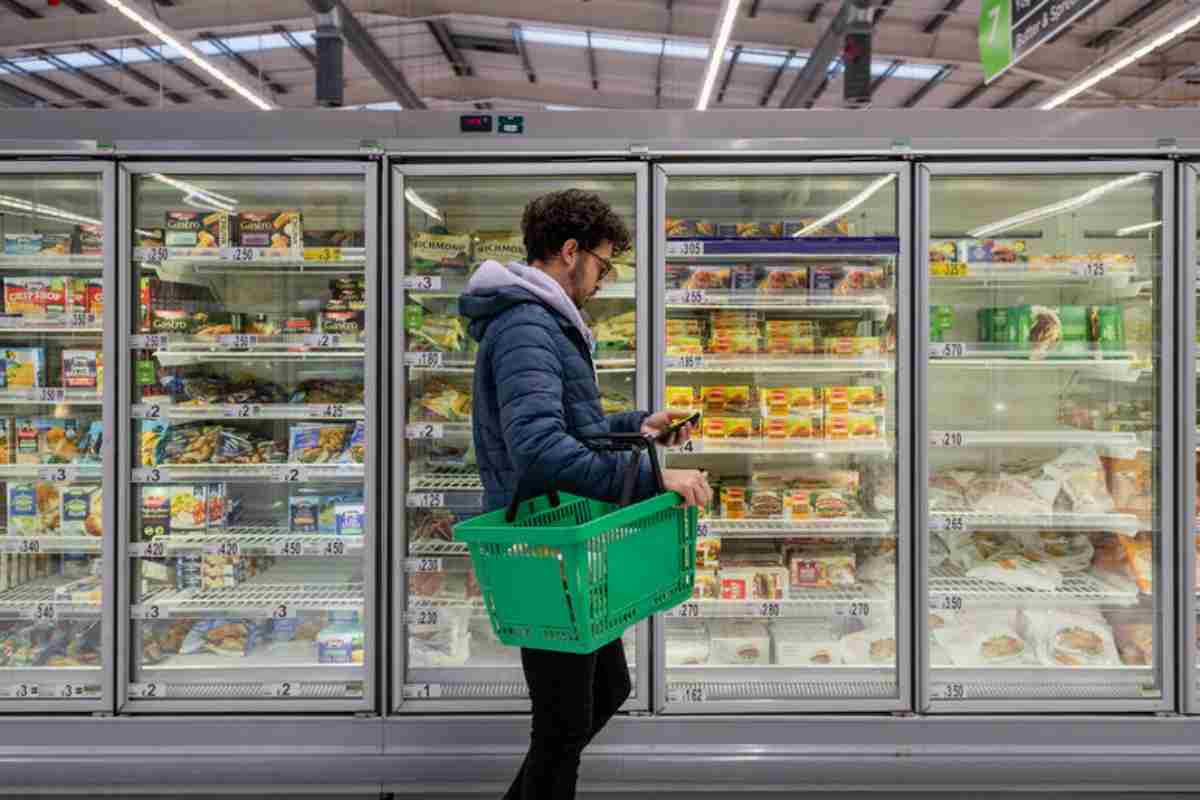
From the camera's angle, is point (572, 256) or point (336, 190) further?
point (336, 190)

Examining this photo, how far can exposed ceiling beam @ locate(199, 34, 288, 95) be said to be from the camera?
8992 millimetres

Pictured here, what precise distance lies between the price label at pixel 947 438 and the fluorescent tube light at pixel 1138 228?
96cm

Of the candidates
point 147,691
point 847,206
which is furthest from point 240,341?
point 847,206

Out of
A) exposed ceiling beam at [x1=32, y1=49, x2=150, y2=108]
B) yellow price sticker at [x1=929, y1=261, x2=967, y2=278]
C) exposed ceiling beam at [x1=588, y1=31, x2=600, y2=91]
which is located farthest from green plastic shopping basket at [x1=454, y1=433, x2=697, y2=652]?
exposed ceiling beam at [x1=32, y1=49, x2=150, y2=108]

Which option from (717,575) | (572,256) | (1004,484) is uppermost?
(572,256)

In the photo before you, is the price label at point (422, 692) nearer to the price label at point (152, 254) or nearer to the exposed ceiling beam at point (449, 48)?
the price label at point (152, 254)

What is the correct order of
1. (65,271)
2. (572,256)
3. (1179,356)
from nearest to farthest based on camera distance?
1. (572,256)
2. (1179,356)
3. (65,271)

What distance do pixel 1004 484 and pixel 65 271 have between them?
378cm

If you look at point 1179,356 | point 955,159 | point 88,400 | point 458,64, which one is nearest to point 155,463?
point 88,400

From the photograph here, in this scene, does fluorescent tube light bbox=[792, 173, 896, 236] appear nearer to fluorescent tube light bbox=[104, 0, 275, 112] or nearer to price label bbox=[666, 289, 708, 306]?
price label bbox=[666, 289, 708, 306]

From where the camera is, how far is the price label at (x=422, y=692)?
2816mm

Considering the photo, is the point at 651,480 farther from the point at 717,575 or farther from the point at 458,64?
the point at 458,64

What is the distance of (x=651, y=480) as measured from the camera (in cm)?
179

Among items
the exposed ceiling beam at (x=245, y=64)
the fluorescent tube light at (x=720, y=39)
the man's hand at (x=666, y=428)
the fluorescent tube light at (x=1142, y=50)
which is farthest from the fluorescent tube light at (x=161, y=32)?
the fluorescent tube light at (x=1142, y=50)
